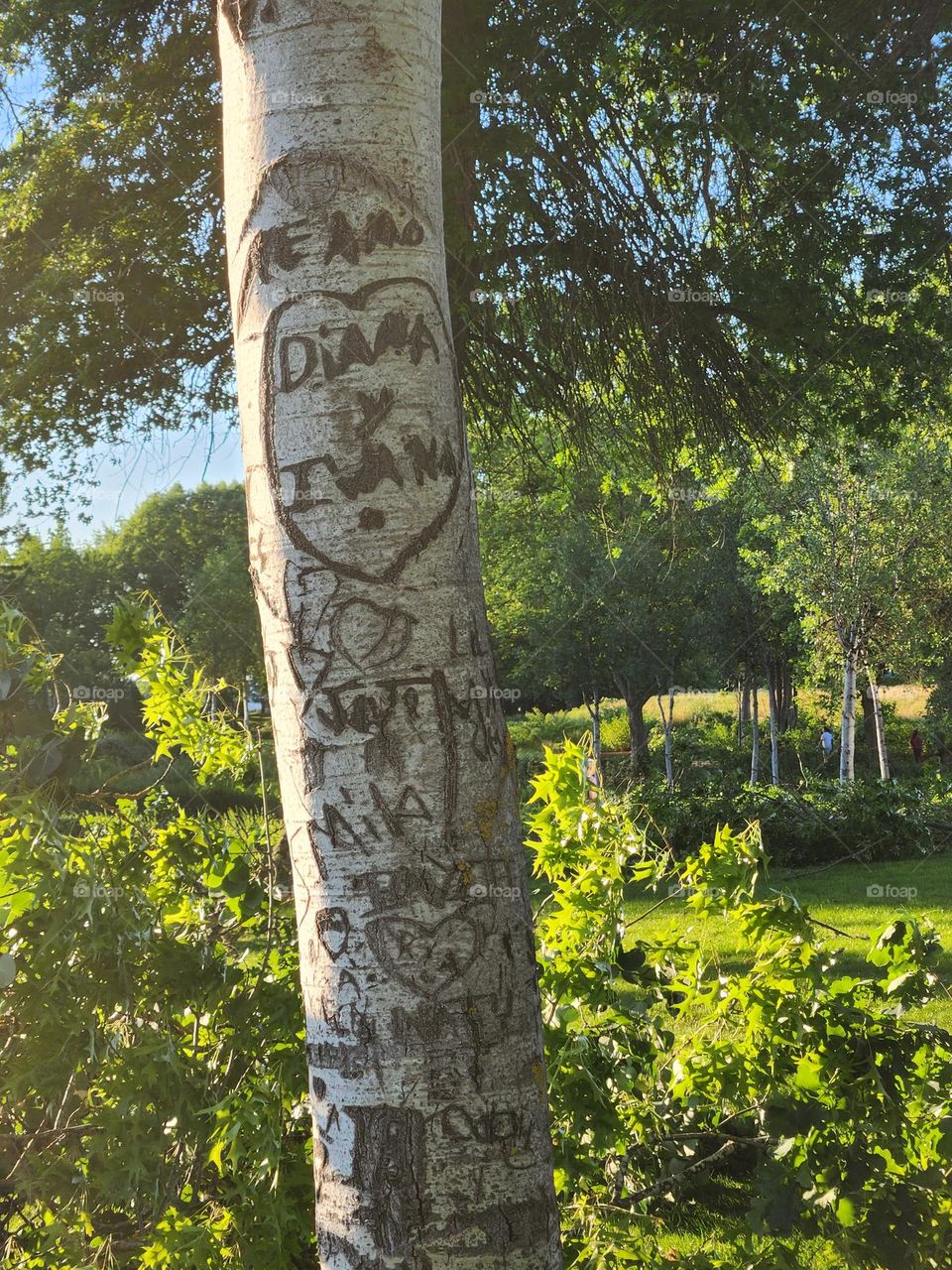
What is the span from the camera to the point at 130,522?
149 feet

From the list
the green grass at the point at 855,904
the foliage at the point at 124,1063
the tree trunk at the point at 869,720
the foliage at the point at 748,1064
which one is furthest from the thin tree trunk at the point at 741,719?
the foliage at the point at 124,1063

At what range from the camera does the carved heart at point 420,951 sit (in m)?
1.47

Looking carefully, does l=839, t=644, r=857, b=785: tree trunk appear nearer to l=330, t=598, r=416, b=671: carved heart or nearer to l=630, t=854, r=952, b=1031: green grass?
l=630, t=854, r=952, b=1031: green grass

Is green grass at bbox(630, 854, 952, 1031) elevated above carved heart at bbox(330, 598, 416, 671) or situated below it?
below

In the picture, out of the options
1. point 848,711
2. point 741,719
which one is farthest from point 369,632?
point 741,719

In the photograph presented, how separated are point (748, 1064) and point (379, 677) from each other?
6.04ft

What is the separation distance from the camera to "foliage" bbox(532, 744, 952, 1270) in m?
2.35

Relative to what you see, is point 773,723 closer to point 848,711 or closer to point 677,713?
point 848,711

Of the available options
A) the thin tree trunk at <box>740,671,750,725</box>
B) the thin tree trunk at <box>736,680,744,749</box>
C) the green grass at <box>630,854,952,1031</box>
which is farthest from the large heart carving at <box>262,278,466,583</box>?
the thin tree trunk at <box>736,680,744,749</box>

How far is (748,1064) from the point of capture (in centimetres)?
274

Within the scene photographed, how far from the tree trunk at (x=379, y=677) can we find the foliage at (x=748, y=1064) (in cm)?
102

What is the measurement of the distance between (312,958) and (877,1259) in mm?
1668

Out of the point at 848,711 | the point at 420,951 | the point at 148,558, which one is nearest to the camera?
the point at 420,951

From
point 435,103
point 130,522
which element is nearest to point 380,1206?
point 435,103
